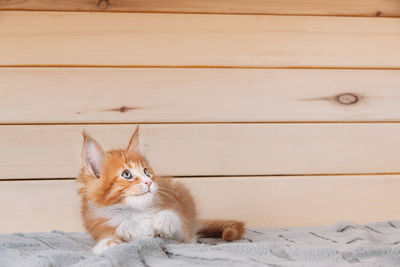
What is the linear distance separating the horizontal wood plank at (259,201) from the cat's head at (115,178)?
0.39m

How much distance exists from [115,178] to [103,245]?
167 mm

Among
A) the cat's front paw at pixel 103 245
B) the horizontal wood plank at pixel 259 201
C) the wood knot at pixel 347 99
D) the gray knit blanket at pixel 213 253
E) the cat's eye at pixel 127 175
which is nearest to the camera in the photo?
the gray knit blanket at pixel 213 253

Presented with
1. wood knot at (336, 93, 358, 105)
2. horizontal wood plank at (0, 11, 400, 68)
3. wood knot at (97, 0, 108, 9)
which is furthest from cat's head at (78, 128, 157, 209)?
wood knot at (336, 93, 358, 105)

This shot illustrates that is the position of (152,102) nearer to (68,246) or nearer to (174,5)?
(174,5)

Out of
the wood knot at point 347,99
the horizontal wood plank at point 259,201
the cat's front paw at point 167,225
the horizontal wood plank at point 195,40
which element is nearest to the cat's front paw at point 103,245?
the cat's front paw at point 167,225

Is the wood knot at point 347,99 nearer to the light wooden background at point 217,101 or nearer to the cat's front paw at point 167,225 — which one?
the light wooden background at point 217,101

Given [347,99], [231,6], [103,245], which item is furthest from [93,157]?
[347,99]

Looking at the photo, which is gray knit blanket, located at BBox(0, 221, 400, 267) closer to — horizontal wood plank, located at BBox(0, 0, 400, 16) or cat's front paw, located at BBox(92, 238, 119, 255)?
cat's front paw, located at BBox(92, 238, 119, 255)

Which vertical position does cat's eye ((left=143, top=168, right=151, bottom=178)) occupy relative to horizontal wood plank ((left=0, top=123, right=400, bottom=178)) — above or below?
below

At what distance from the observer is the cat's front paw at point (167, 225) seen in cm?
118

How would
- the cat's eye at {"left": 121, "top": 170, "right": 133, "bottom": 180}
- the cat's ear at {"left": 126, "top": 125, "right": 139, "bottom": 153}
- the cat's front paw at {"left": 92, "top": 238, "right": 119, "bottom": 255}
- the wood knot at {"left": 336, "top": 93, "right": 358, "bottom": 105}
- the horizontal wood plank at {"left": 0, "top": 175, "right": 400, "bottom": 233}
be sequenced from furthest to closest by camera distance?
the wood knot at {"left": 336, "top": 93, "right": 358, "bottom": 105} → the horizontal wood plank at {"left": 0, "top": 175, "right": 400, "bottom": 233} → the cat's ear at {"left": 126, "top": 125, "right": 139, "bottom": 153} → the cat's eye at {"left": 121, "top": 170, "right": 133, "bottom": 180} → the cat's front paw at {"left": 92, "top": 238, "right": 119, "bottom": 255}

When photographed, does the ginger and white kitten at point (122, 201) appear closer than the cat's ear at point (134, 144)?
Yes

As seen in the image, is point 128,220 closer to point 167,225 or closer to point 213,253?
point 167,225

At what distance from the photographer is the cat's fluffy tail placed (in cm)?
A: 133
